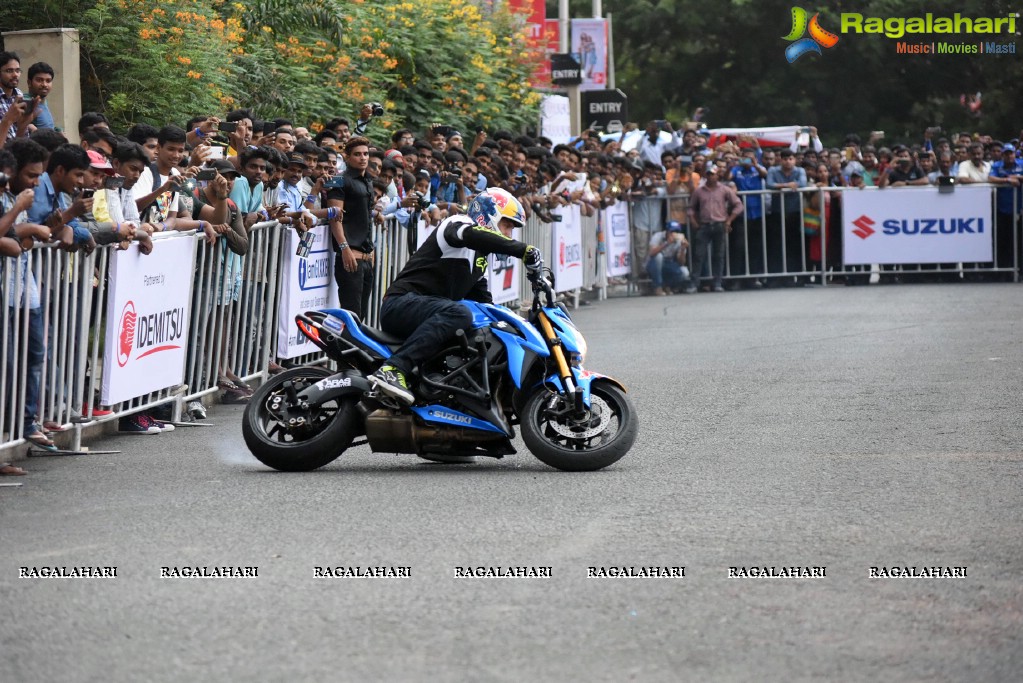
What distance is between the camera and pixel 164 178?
12312 millimetres

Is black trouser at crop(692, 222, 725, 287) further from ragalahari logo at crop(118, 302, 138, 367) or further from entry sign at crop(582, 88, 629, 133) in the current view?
ragalahari logo at crop(118, 302, 138, 367)

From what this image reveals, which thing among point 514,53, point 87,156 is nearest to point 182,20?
point 87,156

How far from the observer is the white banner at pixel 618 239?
2594cm

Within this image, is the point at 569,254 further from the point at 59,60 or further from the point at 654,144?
the point at 59,60

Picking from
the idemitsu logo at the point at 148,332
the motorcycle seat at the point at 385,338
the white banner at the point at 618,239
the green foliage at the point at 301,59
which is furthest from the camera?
the white banner at the point at 618,239

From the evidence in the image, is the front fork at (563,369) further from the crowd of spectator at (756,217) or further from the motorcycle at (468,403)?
the crowd of spectator at (756,217)

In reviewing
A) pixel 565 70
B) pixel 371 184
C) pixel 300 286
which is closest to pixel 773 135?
pixel 565 70

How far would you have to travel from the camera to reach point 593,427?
31.7ft

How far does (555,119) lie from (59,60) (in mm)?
17046

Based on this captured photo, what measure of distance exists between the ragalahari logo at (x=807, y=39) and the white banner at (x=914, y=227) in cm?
2587

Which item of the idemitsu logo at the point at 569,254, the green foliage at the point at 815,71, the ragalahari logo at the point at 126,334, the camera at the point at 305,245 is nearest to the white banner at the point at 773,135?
the green foliage at the point at 815,71

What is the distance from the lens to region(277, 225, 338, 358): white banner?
1354 cm

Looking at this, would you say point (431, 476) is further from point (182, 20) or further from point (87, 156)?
point (182, 20)

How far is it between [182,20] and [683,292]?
1147 centimetres
